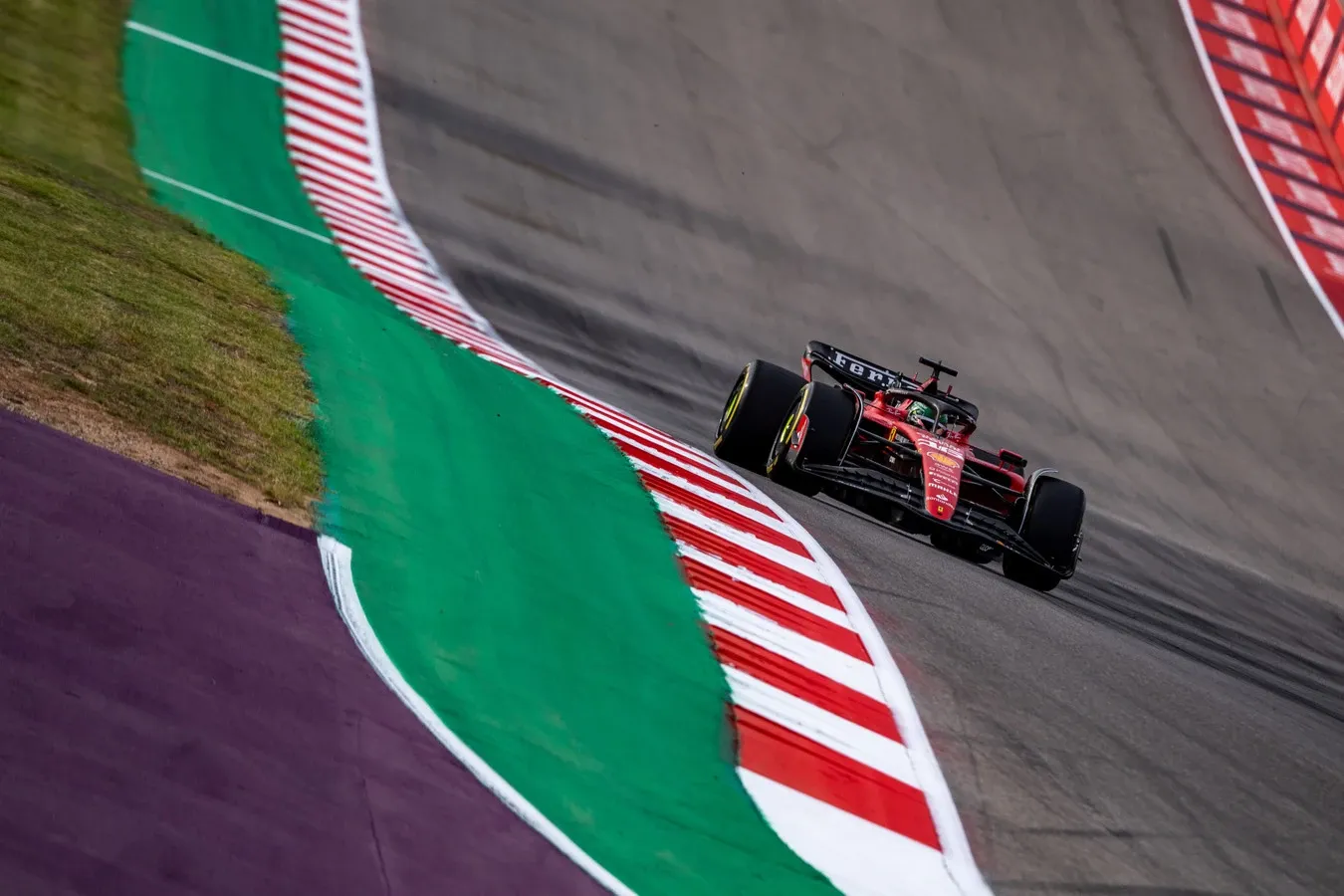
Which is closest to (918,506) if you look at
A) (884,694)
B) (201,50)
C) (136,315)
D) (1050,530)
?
(1050,530)

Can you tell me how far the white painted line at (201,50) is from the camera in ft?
58.4

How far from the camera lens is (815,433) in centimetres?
1012

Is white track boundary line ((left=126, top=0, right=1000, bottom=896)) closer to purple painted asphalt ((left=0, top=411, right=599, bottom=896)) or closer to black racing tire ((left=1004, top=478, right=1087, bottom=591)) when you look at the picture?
purple painted asphalt ((left=0, top=411, right=599, bottom=896))

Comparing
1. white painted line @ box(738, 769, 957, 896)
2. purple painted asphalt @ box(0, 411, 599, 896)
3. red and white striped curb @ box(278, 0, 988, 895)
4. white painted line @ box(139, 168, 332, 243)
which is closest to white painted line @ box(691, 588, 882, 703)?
red and white striped curb @ box(278, 0, 988, 895)

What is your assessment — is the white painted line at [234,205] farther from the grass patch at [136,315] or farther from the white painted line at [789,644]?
the white painted line at [789,644]

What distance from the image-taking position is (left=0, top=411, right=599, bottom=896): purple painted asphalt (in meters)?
3.62

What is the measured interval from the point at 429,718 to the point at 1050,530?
6224 millimetres

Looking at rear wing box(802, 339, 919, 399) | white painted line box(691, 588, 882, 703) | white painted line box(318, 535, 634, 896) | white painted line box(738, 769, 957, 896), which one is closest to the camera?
white painted line box(318, 535, 634, 896)

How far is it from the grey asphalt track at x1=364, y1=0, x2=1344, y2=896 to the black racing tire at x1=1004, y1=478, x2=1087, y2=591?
0.24 metres

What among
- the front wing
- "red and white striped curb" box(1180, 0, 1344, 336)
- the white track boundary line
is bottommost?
the white track boundary line

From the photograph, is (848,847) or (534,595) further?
(534,595)

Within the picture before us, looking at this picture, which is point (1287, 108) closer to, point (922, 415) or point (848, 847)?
point (922, 415)

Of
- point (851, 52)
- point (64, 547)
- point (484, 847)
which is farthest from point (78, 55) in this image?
point (484, 847)

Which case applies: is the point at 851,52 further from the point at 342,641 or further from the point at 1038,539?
the point at 342,641
